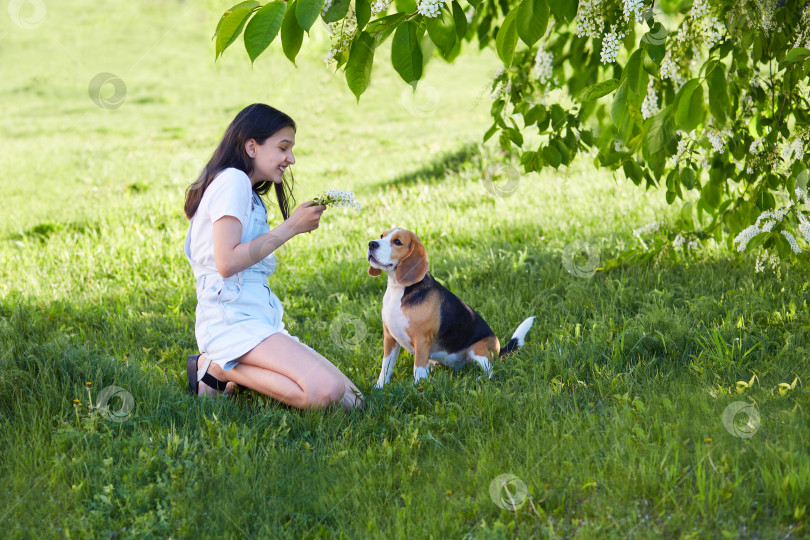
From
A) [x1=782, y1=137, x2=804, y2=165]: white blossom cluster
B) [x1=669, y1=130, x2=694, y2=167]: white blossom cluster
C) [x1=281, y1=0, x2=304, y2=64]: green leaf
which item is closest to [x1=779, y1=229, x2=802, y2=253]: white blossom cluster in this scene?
[x1=782, y1=137, x2=804, y2=165]: white blossom cluster

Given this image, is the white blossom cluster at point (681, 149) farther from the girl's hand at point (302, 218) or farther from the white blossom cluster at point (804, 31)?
the girl's hand at point (302, 218)

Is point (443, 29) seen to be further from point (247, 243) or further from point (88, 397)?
point (88, 397)

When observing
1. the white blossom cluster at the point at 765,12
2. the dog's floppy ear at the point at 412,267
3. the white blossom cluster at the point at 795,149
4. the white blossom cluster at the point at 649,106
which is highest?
the white blossom cluster at the point at 765,12

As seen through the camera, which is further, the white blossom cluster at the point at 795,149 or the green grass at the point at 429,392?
the white blossom cluster at the point at 795,149

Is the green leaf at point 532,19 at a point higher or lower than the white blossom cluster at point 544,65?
higher

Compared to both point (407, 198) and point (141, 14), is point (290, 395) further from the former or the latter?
point (141, 14)

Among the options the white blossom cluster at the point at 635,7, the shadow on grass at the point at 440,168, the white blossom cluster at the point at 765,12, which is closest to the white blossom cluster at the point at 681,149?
the white blossom cluster at the point at 765,12

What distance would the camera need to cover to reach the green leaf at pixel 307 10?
2303mm

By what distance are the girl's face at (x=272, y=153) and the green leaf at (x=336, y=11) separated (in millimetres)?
1698

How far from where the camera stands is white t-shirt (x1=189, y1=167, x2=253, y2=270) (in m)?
3.94

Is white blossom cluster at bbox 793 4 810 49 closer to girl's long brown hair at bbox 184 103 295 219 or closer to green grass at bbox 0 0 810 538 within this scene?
green grass at bbox 0 0 810 538

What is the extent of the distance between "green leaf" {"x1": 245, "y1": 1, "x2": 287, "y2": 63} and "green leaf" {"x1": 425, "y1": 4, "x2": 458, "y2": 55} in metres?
0.59

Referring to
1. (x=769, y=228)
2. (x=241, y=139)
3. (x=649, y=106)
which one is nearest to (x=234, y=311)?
(x=241, y=139)

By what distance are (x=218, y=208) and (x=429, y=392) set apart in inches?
63.7
